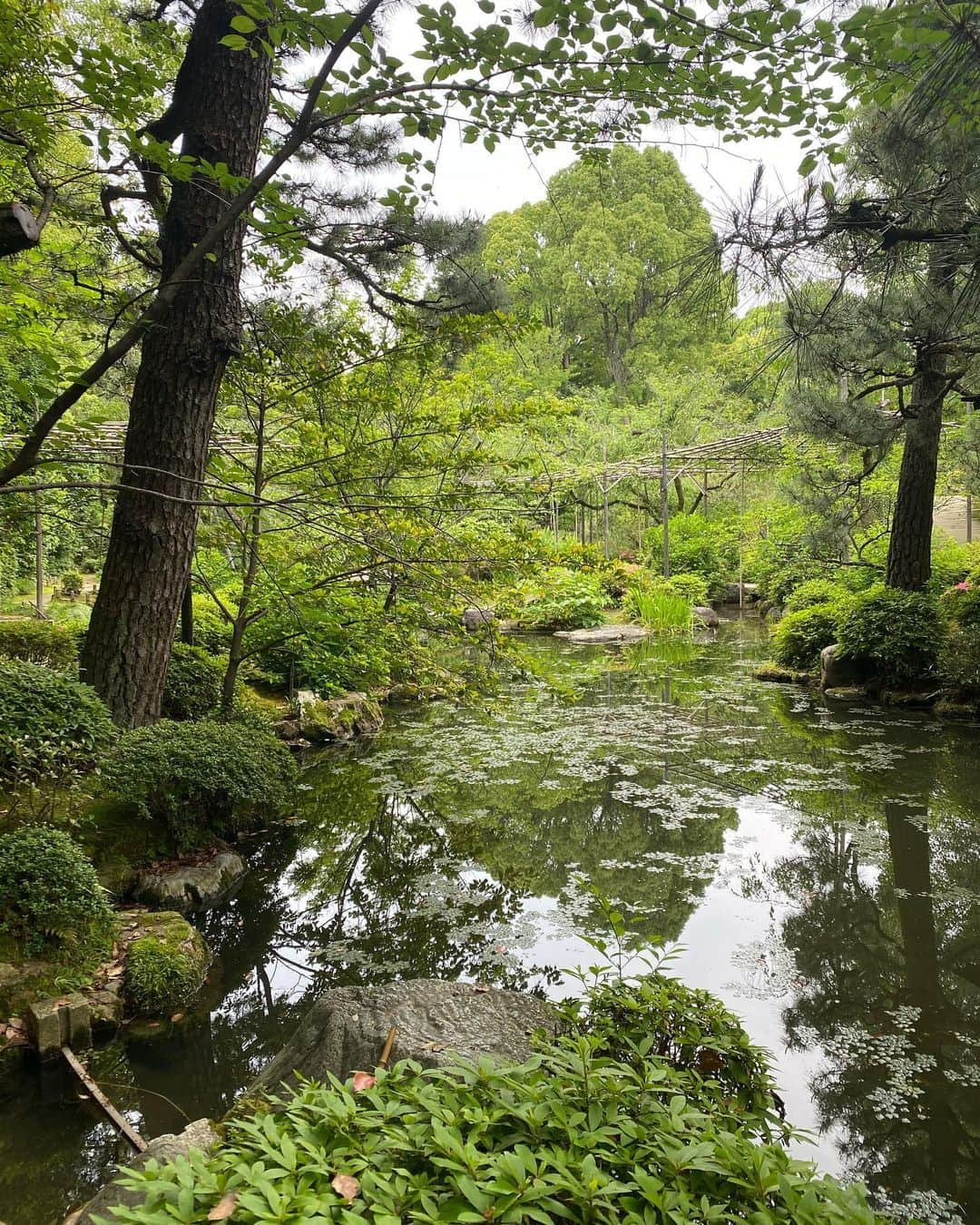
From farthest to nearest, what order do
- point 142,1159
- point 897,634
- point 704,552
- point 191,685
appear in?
point 704,552 → point 897,634 → point 191,685 → point 142,1159

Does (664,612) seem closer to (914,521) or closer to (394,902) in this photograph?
(914,521)

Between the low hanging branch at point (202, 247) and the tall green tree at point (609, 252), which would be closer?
the low hanging branch at point (202, 247)

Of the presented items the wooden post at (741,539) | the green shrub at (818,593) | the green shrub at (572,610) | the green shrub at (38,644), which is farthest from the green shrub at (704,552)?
the green shrub at (38,644)

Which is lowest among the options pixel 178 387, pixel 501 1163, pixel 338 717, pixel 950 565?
pixel 338 717

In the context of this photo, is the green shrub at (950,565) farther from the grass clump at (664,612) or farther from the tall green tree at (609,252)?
the tall green tree at (609,252)

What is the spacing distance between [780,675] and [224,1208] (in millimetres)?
8809

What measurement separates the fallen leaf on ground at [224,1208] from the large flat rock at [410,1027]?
2.26 ft

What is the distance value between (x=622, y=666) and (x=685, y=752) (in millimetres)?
4131

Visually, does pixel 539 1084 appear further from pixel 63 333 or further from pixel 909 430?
pixel 63 333

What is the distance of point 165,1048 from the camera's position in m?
2.42

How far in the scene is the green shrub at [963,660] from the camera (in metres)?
6.38

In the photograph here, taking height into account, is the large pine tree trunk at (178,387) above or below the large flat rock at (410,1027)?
above

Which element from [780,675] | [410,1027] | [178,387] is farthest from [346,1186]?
[780,675]

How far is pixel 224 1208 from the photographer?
1000 millimetres
